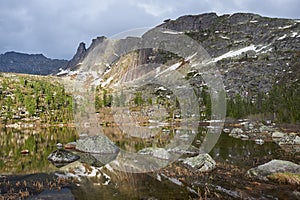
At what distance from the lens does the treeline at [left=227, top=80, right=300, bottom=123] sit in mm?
82562

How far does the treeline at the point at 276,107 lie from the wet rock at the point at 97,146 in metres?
63.0

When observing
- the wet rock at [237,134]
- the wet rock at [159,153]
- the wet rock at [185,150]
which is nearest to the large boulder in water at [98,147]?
the wet rock at [159,153]

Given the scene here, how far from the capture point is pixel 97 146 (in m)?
37.5

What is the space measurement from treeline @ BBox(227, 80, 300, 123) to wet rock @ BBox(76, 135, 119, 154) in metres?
63.0

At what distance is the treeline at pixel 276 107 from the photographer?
82.6 metres

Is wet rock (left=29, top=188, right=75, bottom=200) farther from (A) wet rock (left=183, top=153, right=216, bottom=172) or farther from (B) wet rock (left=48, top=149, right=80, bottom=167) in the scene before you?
(A) wet rock (left=183, top=153, right=216, bottom=172)

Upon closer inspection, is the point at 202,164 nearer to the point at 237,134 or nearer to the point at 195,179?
the point at 195,179

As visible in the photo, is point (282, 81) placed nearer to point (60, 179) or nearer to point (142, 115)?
point (142, 115)

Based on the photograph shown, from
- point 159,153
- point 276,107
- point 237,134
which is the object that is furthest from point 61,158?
point 276,107

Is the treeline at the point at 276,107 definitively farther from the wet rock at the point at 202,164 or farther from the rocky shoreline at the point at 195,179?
A: the wet rock at the point at 202,164

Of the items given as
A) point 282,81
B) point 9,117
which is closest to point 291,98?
point 282,81

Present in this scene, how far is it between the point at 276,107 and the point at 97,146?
7718 cm

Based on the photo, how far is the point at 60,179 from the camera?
22266 mm

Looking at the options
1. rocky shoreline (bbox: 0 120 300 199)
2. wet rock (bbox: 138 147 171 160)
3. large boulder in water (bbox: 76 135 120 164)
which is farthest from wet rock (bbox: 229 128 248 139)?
large boulder in water (bbox: 76 135 120 164)
